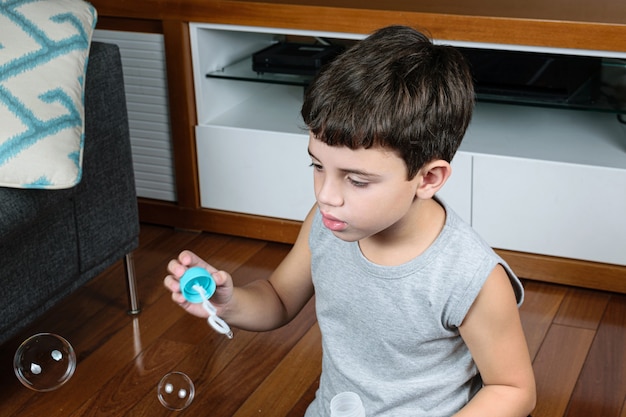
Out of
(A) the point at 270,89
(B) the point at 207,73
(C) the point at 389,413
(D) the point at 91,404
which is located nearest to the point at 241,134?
(B) the point at 207,73

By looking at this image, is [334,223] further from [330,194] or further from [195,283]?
[195,283]

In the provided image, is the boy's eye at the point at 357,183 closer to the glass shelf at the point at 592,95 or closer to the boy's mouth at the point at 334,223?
the boy's mouth at the point at 334,223

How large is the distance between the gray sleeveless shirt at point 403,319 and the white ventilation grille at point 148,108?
3.63 feet

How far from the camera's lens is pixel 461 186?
6.30 feet

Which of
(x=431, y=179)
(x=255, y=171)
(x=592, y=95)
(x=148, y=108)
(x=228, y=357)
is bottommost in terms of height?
(x=228, y=357)

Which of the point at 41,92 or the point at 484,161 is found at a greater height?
the point at 41,92

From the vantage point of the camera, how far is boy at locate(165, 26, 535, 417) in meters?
0.92

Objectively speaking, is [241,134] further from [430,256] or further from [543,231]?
[430,256]

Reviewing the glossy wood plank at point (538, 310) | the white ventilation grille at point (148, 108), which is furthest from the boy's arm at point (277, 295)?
the white ventilation grille at point (148, 108)

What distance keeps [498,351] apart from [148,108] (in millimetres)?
1354

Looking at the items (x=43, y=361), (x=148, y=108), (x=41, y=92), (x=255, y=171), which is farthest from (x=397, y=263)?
(x=148, y=108)

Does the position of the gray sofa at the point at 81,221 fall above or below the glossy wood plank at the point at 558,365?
above

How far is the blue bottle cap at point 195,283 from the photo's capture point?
37.6 inches

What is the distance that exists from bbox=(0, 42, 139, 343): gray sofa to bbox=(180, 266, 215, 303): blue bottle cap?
545mm
